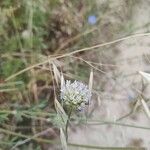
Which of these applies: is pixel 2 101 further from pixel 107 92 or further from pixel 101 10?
pixel 101 10

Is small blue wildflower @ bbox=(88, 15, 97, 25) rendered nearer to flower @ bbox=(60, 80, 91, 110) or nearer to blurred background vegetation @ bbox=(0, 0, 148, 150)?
blurred background vegetation @ bbox=(0, 0, 148, 150)

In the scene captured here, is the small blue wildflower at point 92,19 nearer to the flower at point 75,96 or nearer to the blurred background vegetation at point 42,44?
the blurred background vegetation at point 42,44

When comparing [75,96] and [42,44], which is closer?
[75,96]

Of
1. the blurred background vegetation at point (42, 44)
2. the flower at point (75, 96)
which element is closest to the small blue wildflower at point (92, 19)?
the blurred background vegetation at point (42, 44)

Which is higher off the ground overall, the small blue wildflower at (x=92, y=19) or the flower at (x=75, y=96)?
the small blue wildflower at (x=92, y=19)

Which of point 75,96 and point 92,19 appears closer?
point 75,96

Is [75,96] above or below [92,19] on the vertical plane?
below

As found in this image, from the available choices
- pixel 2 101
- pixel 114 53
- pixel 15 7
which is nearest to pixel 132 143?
pixel 114 53

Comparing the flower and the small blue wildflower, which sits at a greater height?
the small blue wildflower

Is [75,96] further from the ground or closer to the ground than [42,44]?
closer to the ground

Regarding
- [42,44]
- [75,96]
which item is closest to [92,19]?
[42,44]

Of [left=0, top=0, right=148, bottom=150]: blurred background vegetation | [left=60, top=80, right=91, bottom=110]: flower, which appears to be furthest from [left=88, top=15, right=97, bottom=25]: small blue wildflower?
[left=60, top=80, right=91, bottom=110]: flower

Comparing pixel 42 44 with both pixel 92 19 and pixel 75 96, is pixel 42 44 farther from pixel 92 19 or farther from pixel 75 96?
pixel 75 96
